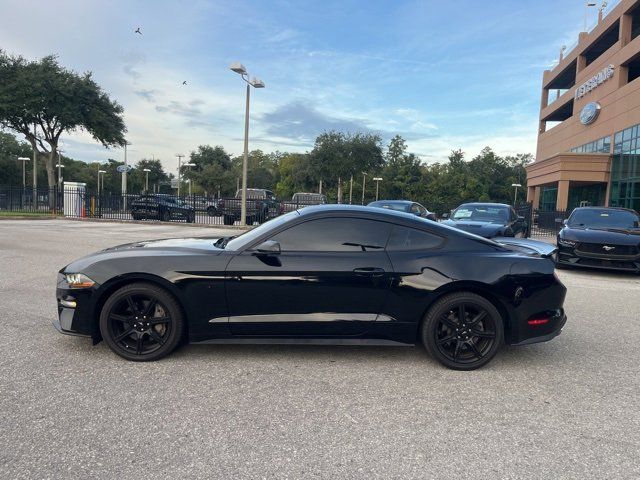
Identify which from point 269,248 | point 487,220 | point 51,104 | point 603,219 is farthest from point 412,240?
point 51,104

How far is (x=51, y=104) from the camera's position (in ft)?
96.7

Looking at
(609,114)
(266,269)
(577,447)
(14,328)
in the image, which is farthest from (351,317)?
(609,114)

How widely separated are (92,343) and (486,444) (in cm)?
353

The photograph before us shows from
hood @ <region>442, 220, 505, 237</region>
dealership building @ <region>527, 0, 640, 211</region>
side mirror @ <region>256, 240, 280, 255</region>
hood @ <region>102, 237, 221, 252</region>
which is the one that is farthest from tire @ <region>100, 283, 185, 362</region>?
dealership building @ <region>527, 0, 640, 211</region>

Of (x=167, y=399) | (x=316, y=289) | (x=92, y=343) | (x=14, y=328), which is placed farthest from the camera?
(x=14, y=328)

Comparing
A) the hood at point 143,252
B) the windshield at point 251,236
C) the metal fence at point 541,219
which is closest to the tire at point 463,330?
the windshield at point 251,236

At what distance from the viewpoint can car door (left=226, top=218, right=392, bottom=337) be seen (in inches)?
153

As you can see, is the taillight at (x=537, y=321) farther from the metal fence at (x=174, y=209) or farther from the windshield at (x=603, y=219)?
the metal fence at (x=174, y=209)

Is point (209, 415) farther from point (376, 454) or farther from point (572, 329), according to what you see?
point (572, 329)

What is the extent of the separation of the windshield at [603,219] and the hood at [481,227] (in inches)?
70.2

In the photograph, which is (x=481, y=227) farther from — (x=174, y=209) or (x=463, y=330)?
(x=174, y=209)

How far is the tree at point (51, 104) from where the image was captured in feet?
93.3

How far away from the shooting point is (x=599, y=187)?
1395 inches

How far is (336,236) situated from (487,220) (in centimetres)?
861
